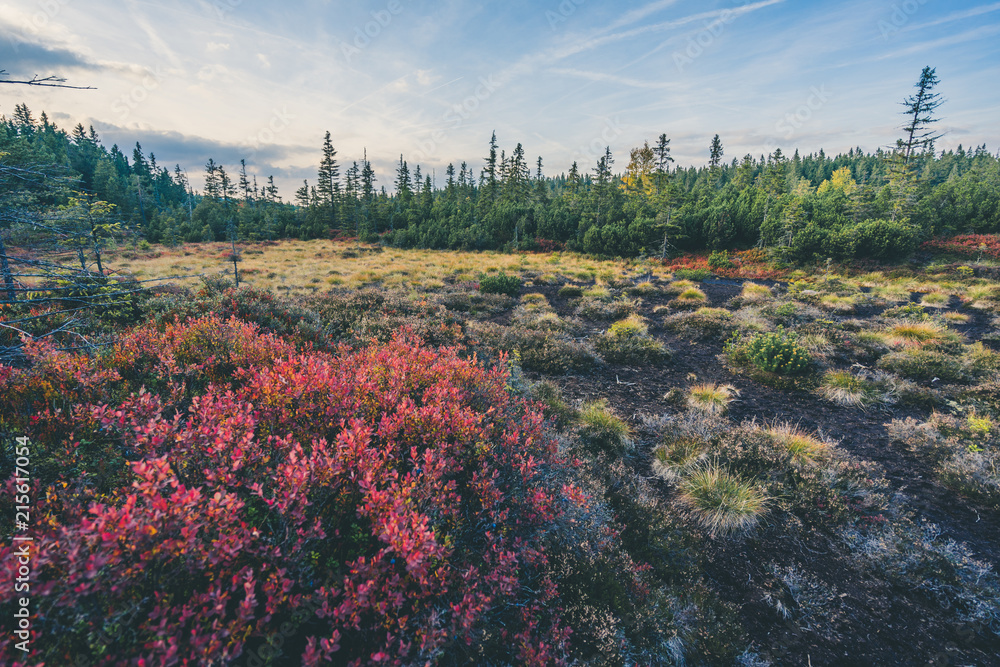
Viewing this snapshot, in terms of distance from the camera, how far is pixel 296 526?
226cm

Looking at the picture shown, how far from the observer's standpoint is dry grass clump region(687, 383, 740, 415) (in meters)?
7.00

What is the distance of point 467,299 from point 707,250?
2860 cm

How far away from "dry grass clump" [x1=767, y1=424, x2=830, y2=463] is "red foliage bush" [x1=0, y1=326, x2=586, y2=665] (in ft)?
13.6

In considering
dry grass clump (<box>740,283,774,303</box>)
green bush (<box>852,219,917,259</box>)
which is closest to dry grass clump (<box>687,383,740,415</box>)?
dry grass clump (<box>740,283,774,303</box>)

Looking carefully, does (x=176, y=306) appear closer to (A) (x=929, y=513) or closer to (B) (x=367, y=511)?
(B) (x=367, y=511)

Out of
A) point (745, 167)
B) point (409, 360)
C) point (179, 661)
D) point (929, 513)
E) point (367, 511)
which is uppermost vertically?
point (745, 167)

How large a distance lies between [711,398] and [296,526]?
7.29 m

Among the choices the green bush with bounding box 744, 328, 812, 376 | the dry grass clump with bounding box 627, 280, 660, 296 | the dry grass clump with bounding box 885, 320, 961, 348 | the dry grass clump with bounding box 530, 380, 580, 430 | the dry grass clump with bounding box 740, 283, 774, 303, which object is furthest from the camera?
the dry grass clump with bounding box 627, 280, 660, 296

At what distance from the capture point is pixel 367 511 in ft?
7.66

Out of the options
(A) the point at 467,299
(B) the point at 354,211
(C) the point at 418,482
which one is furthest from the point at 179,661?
(B) the point at 354,211

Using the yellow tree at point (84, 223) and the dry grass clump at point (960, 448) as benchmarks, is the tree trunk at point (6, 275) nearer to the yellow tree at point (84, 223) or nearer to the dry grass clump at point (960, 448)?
the yellow tree at point (84, 223)

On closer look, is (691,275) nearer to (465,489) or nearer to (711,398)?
(711,398)

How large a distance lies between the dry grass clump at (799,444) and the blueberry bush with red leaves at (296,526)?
3.45 m

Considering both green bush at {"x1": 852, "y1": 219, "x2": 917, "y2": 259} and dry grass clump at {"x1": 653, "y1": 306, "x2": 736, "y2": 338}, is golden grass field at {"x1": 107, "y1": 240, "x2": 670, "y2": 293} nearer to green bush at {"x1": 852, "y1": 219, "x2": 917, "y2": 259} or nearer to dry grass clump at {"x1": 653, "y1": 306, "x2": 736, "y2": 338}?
dry grass clump at {"x1": 653, "y1": 306, "x2": 736, "y2": 338}
